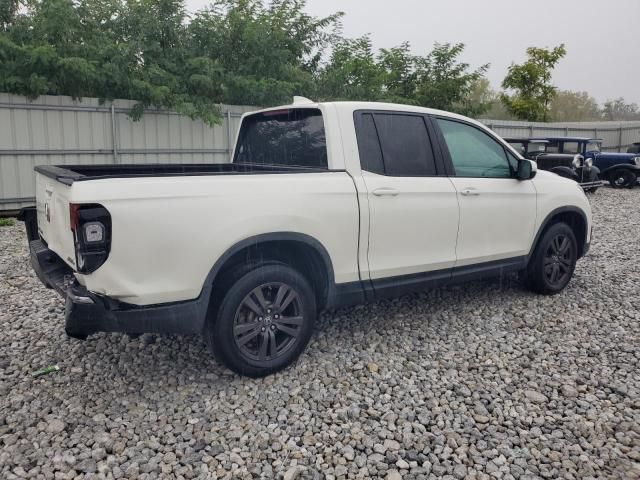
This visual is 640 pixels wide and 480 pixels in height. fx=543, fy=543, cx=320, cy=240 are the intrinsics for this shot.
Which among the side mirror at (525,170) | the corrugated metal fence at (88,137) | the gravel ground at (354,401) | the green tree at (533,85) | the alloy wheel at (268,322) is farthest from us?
→ the green tree at (533,85)

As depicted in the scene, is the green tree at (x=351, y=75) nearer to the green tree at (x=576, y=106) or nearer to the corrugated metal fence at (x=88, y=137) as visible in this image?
the corrugated metal fence at (x=88, y=137)

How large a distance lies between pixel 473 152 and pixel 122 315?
313 cm

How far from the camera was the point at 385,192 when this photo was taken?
3.82m

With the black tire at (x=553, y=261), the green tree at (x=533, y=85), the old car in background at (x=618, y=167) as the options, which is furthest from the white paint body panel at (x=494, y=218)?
the green tree at (x=533, y=85)

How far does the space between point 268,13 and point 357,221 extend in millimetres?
11151

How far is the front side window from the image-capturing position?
14.6 feet

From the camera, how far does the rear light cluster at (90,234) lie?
2785 millimetres

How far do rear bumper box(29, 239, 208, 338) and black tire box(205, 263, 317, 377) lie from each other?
0.18 meters

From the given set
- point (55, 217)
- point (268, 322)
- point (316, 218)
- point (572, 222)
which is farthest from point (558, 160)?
point (55, 217)

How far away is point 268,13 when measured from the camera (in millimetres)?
13305

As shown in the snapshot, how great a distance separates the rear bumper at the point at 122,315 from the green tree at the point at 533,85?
26.3 m

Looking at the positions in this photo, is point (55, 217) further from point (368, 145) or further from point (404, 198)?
point (404, 198)

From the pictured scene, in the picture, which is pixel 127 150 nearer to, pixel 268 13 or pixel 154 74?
pixel 154 74

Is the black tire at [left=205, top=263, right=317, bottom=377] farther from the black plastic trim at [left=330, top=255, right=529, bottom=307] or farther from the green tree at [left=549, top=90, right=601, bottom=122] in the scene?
the green tree at [left=549, top=90, right=601, bottom=122]
